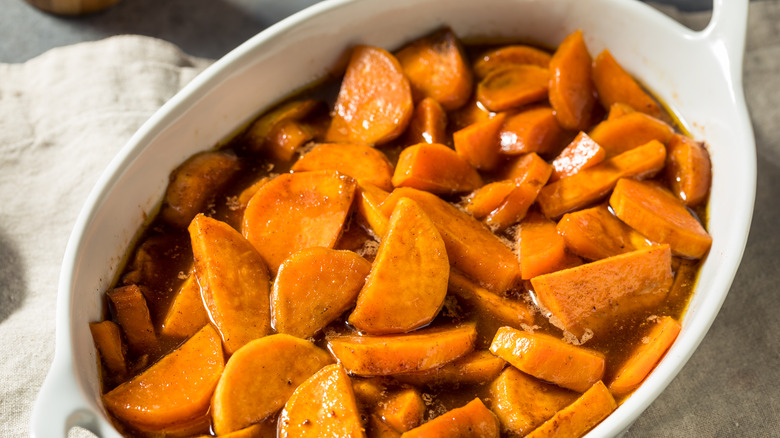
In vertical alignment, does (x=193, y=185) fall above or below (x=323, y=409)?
above

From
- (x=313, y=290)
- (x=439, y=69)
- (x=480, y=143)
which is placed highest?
(x=439, y=69)

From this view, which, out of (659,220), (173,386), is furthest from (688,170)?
(173,386)

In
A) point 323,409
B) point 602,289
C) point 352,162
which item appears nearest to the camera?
point 323,409

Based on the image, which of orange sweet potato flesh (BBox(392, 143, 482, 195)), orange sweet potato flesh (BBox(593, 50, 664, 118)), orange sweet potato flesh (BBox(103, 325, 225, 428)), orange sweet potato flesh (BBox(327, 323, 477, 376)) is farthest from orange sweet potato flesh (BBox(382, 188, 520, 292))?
orange sweet potato flesh (BBox(593, 50, 664, 118))

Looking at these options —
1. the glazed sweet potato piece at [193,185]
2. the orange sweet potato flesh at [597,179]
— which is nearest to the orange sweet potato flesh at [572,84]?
the orange sweet potato flesh at [597,179]

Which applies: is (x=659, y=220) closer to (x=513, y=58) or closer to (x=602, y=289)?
(x=602, y=289)

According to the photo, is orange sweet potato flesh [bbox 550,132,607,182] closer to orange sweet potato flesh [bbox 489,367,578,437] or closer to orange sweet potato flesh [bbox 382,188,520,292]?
orange sweet potato flesh [bbox 382,188,520,292]

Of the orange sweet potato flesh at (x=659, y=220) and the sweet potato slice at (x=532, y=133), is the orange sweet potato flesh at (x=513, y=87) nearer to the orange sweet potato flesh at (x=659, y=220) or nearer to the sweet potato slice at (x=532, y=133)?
the sweet potato slice at (x=532, y=133)

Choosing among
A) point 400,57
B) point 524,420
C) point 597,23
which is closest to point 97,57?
point 400,57
